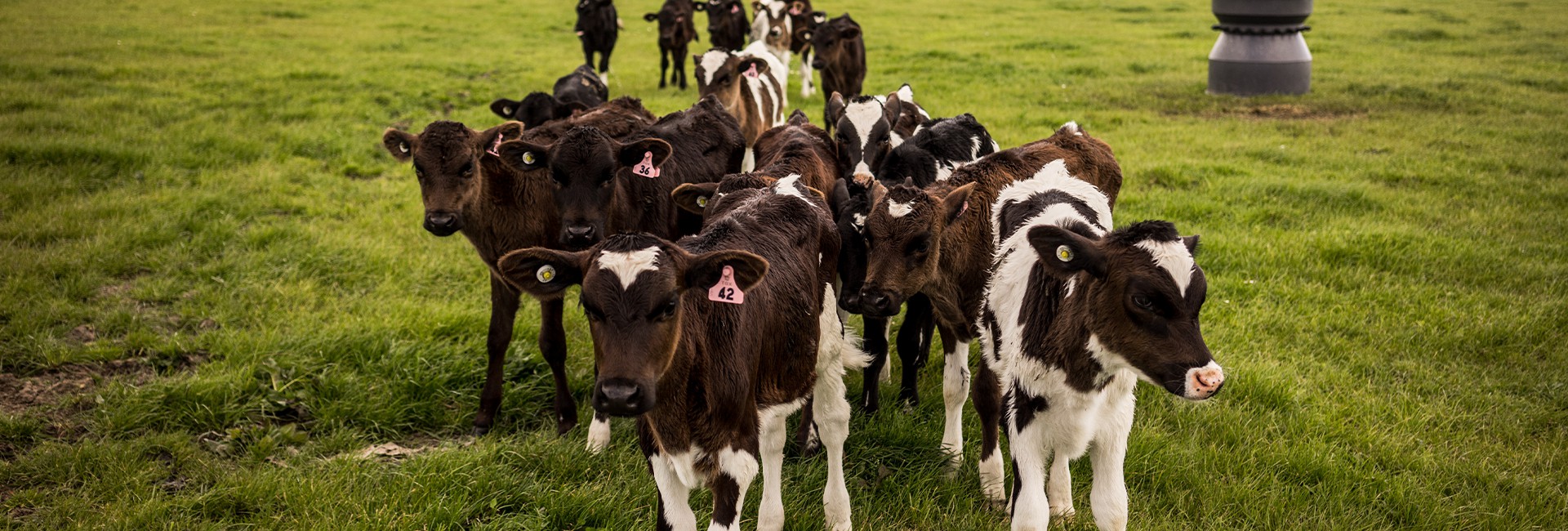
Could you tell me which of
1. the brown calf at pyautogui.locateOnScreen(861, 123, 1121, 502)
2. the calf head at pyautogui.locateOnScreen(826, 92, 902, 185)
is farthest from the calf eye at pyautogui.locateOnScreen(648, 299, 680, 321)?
the calf head at pyautogui.locateOnScreen(826, 92, 902, 185)

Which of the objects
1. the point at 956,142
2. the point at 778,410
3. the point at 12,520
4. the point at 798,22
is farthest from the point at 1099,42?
the point at 12,520

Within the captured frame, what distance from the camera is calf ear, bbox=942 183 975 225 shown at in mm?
4668

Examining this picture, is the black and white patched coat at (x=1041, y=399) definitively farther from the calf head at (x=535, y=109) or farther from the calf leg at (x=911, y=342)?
the calf head at (x=535, y=109)

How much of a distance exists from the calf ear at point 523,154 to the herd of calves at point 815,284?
0.01 m

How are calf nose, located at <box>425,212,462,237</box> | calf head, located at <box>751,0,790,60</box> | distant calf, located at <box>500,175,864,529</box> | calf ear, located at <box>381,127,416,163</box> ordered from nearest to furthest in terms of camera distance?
distant calf, located at <box>500,175,864,529</box>, calf nose, located at <box>425,212,462,237</box>, calf ear, located at <box>381,127,416,163</box>, calf head, located at <box>751,0,790,60</box>

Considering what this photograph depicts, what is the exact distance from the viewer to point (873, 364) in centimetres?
526

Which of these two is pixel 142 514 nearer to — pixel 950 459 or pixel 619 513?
pixel 619 513

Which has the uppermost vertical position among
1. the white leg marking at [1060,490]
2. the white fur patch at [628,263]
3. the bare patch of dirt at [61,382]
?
the white fur patch at [628,263]

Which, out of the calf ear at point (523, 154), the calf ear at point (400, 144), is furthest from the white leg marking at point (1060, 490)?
the calf ear at point (400, 144)

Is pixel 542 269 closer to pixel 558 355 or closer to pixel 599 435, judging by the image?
pixel 599 435

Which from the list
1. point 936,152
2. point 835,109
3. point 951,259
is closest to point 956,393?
point 951,259

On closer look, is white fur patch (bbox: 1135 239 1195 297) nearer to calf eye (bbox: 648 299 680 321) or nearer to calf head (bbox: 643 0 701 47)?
calf eye (bbox: 648 299 680 321)

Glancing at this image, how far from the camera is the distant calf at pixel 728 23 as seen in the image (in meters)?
17.9

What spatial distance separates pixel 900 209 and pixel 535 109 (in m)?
4.91
